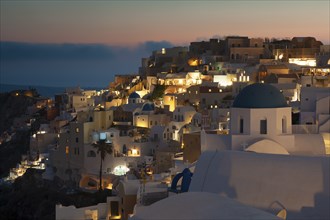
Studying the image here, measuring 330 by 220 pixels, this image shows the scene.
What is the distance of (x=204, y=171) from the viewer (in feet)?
69.9

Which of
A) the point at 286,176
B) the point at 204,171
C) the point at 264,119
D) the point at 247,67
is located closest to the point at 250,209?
the point at 286,176

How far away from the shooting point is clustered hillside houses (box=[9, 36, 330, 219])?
2528 cm

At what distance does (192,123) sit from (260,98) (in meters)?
17.4

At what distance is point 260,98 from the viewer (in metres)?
25.9

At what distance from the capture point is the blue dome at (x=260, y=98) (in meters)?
25.9

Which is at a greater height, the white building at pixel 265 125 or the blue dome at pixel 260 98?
the blue dome at pixel 260 98

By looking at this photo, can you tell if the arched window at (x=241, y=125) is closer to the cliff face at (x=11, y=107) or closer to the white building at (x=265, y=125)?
the white building at (x=265, y=125)

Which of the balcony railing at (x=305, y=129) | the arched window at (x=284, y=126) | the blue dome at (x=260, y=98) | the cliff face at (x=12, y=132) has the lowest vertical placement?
the cliff face at (x=12, y=132)

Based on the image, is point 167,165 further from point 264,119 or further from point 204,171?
point 204,171

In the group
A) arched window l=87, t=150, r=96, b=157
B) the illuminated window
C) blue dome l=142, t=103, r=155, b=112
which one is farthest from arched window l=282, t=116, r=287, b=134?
blue dome l=142, t=103, r=155, b=112

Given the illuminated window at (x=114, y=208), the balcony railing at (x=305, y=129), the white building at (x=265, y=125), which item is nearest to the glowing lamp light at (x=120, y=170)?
the illuminated window at (x=114, y=208)

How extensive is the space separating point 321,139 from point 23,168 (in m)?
30.0

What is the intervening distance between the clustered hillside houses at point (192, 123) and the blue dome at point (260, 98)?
0.04 metres

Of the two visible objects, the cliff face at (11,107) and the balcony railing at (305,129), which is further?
the cliff face at (11,107)
